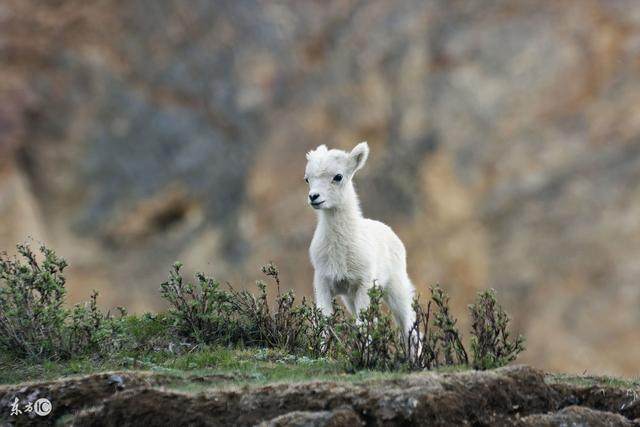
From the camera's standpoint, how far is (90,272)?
33.7 metres

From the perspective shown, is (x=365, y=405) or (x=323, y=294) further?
(x=323, y=294)

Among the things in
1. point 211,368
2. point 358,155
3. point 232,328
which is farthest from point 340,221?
point 211,368

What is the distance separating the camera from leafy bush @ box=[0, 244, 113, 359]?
1059cm

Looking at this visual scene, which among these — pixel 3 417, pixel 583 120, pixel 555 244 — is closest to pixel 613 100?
pixel 583 120

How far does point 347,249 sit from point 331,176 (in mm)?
863

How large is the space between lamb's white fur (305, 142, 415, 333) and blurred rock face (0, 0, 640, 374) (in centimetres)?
1793

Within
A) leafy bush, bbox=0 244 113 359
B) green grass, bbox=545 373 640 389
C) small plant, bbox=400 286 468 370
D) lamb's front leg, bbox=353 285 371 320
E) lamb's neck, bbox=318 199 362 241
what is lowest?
green grass, bbox=545 373 640 389

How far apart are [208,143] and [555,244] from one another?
1059cm

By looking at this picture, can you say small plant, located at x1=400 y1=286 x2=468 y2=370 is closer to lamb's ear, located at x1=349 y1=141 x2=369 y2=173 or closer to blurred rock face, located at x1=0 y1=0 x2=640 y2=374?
lamb's ear, located at x1=349 y1=141 x2=369 y2=173

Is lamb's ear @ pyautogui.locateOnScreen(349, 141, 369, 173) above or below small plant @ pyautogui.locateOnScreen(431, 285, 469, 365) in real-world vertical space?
above

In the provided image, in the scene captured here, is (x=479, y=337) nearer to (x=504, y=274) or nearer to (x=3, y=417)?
(x=3, y=417)

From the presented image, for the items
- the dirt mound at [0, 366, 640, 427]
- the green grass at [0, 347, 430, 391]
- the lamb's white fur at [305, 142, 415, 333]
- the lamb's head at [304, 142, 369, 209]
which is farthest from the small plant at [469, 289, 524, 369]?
the lamb's head at [304, 142, 369, 209]

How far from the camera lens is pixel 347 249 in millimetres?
12555

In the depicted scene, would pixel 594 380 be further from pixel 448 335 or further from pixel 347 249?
pixel 347 249
